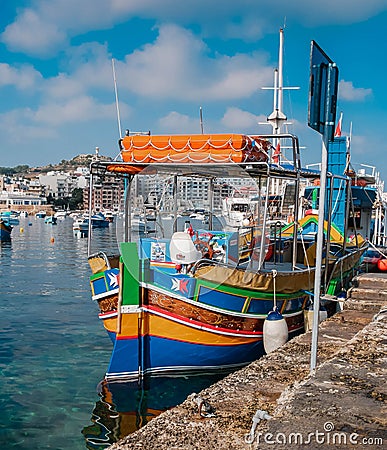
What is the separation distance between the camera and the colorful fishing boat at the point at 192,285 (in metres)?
8.30

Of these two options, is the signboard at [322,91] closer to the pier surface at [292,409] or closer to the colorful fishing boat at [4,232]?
the pier surface at [292,409]

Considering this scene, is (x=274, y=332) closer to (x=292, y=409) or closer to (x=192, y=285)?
(x=192, y=285)

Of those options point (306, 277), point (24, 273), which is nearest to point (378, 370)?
point (306, 277)

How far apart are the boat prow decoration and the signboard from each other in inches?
132

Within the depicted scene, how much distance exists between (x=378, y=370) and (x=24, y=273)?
22374 mm

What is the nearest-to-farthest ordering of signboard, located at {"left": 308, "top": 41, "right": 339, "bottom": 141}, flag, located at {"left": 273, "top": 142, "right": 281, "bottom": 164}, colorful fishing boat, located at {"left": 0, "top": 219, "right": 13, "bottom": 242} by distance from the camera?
1. signboard, located at {"left": 308, "top": 41, "right": 339, "bottom": 141}
2. flag, located at {"left": 273, "top": 142, "right": 281, "bottom": 164}
3. colorful fishing boat, located at {"left": 0, "top": 219, "right": 13, "bottom": 242}

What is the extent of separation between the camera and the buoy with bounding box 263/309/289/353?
879 centimetres

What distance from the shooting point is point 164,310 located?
835 cm

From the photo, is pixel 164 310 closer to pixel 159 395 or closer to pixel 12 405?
pixel 159 395

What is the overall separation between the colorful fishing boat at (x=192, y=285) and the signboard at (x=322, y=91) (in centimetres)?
306

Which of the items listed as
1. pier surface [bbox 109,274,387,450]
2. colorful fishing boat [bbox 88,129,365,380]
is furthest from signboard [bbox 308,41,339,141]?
colorful fishing boat [bbox 88,129,365,380]

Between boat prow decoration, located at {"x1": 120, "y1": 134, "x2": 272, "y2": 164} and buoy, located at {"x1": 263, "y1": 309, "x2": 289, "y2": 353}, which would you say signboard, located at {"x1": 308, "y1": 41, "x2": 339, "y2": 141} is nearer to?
boat prow decoration, located at {"x1": 120, "y1": 134, "x2": 272, "y2": 164}

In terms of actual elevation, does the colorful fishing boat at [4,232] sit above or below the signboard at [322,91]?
below

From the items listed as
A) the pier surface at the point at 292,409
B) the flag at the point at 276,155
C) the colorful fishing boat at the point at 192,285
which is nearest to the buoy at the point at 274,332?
the colorful fishing boat at the point at 192,285
